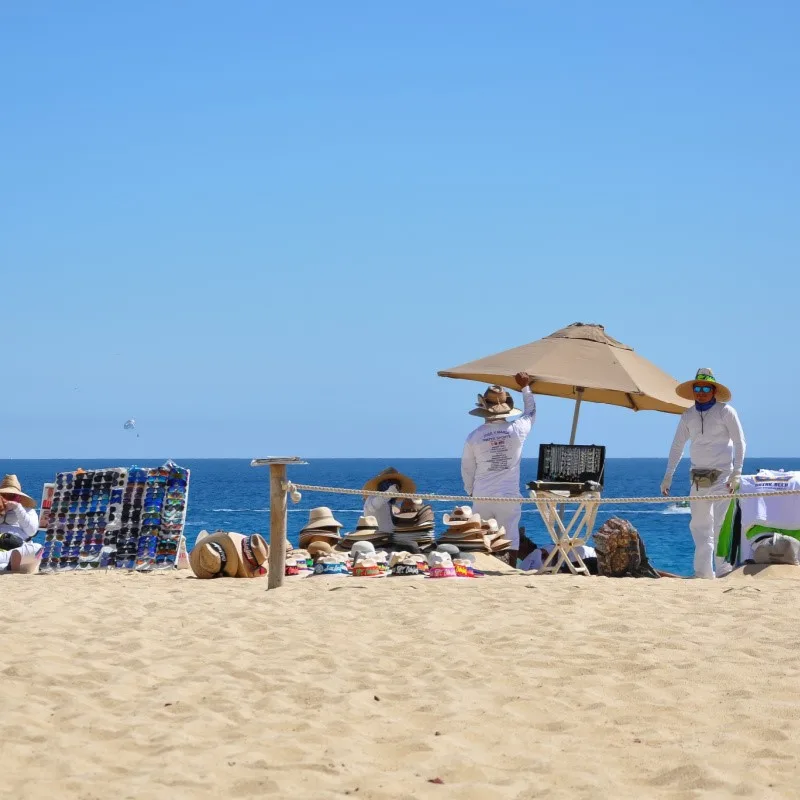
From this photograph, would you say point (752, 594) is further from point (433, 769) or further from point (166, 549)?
point (166, 549)

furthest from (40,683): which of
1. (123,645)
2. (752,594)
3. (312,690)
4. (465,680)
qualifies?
(752,594)

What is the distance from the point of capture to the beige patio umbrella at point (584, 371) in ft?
34.6

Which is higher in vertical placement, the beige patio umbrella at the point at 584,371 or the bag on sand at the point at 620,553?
the beige patio umbrella at the point at 584,371

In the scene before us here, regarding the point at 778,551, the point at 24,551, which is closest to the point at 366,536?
the point at 24,551

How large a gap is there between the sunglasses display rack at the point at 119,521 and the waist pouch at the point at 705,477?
14.8ft

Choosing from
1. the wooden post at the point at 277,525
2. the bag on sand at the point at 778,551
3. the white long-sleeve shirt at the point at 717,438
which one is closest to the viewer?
the wooden post at the point at 277,525

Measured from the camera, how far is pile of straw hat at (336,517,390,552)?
1032 cm

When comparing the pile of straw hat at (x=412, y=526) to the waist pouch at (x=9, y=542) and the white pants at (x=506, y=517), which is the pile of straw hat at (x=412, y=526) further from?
the waist pouch at (x=9, y=542)

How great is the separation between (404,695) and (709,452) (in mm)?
5323

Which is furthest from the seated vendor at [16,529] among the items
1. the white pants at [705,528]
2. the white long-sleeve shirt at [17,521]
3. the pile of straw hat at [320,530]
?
the white pants at [705,528]

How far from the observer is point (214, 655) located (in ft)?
19.3

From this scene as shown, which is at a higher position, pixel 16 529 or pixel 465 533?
pixel 465 533

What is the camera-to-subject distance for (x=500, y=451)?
10.5m

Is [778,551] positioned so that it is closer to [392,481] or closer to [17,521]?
[392,481]
